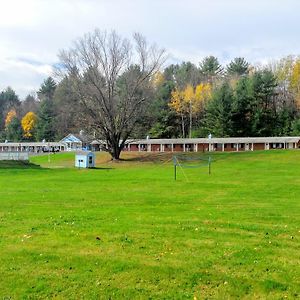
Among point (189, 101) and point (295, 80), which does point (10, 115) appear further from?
point (295, 80)

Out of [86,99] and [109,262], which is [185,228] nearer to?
[109,262]

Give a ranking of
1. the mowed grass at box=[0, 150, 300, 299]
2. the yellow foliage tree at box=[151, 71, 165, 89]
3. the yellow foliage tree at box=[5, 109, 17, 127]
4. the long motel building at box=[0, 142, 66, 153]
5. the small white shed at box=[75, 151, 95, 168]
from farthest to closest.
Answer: the yellow foliage tree at box=[5, 109, 17, 127] → the long motel building at box=[0, 142, 66, 153] → the yellow foliage tree at box=[151, 71, 165, 89] → the small white shed at box=[75, 151, 95, 168] → the mowed grass at box=[0, 150, 300, 299]

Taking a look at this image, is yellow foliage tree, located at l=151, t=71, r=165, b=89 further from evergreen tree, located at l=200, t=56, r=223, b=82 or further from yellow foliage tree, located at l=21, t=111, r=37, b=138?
yellow foliage tree, located at l=21, t=111, r=37, b=138

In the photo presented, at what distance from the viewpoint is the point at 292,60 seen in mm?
89688

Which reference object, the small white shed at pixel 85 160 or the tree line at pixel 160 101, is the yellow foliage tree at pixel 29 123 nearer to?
the tree line at pixel 160 101

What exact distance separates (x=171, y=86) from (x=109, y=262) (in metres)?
85.0

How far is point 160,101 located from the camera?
276ft

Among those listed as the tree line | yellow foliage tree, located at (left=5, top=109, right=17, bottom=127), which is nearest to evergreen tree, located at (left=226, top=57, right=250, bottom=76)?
the tree line

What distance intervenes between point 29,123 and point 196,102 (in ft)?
171

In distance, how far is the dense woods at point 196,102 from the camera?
5628cm

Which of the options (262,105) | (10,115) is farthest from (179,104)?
(10,115)

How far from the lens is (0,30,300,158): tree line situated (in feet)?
182

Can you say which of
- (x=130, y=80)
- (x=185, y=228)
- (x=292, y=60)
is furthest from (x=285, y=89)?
(x=185, y=228)

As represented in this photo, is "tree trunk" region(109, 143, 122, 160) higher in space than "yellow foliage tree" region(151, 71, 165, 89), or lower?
lower
